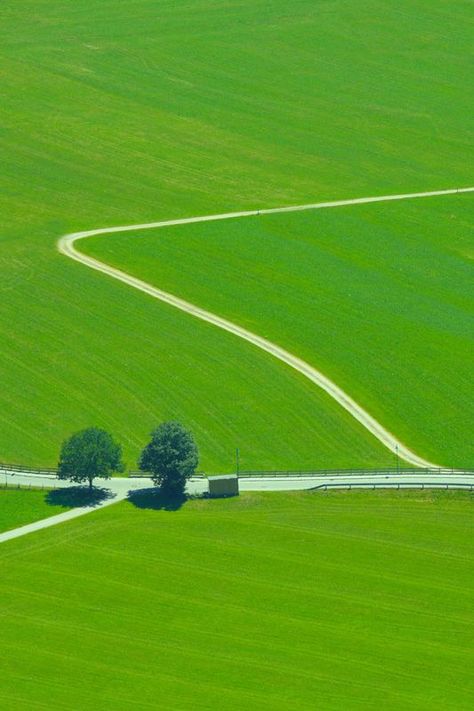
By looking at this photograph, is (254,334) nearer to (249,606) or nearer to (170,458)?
(170,458)

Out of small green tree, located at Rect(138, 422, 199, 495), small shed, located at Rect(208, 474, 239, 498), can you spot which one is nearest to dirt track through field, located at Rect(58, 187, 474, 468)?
small shed, located at Rect(208, 474, 239, 498)

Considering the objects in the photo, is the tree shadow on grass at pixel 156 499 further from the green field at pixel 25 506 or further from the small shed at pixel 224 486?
the green field at pixel 25 506

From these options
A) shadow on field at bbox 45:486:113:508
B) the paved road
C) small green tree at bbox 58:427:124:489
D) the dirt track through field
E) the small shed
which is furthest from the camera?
the dirt track through field

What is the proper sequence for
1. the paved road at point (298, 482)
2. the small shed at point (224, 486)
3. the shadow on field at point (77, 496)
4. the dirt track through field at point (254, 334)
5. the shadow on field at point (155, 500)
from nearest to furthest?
the shadow on field at point (155, 500)
the shadow on field at point (77, 496)
the small shed at point (224, 486)
the paved road at point (298, 482)
the dirt track through field at point (254, 334)

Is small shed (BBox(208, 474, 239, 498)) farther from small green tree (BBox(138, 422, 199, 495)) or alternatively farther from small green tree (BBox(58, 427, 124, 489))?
small green tree (BBox(58, 427, 124, 489))

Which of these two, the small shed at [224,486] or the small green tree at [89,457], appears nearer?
the small green tree at [89,457]

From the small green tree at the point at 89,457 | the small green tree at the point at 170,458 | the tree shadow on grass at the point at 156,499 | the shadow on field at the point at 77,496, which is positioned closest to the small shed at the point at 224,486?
the tree shadow on grass at the point at 156,499

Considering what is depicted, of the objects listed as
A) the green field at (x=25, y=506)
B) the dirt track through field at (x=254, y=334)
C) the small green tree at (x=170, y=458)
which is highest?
the dirt track through field at (x=254, y=334)
